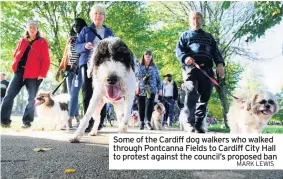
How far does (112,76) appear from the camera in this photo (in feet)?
10.4

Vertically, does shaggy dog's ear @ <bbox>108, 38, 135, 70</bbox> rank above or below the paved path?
above

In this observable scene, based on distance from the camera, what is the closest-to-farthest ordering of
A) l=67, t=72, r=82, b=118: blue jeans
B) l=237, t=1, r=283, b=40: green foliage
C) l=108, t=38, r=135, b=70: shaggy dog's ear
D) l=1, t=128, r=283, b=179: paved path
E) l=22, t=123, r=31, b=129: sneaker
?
l=1, t=128, r=283, b=179: paved path
l=108, t=38, r=135, b=70: shaggy dog's ear
l=237, t=1, r=283, b=40: green foliage
l=67, t=72, r=82, b=118: blue jeans
l=22, t=123, r=31, b=129: sneaker

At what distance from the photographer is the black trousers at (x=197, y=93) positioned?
3939 mm

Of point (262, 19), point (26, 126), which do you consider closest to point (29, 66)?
point (26, 126)

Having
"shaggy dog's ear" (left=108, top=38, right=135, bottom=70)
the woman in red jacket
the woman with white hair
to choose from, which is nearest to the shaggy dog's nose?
"shaggy dog's ear" (left=108, top=38, right=135, bottom=70)

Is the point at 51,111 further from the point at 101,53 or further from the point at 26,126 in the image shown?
the point at 101,53

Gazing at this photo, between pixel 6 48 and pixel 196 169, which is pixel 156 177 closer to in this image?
pixel 196 169

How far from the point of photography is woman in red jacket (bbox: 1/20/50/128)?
446 cm

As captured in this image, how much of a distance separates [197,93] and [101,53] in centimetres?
135

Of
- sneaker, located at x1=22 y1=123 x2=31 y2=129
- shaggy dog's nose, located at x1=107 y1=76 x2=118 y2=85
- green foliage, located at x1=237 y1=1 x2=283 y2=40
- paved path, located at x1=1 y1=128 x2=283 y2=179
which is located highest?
green foliage, located at x1=237 y1=1 x2=283 y2=40

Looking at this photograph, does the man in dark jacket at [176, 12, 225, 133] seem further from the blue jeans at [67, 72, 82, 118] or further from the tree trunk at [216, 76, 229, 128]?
the blue jeans at [67, 72, 82, 118]

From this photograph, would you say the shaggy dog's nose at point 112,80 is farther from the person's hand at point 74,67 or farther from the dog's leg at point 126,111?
the person's hand at point 74,67

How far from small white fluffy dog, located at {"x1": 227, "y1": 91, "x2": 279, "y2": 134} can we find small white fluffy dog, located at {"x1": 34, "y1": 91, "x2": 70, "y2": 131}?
8.06 ft

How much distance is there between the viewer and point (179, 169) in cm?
229
